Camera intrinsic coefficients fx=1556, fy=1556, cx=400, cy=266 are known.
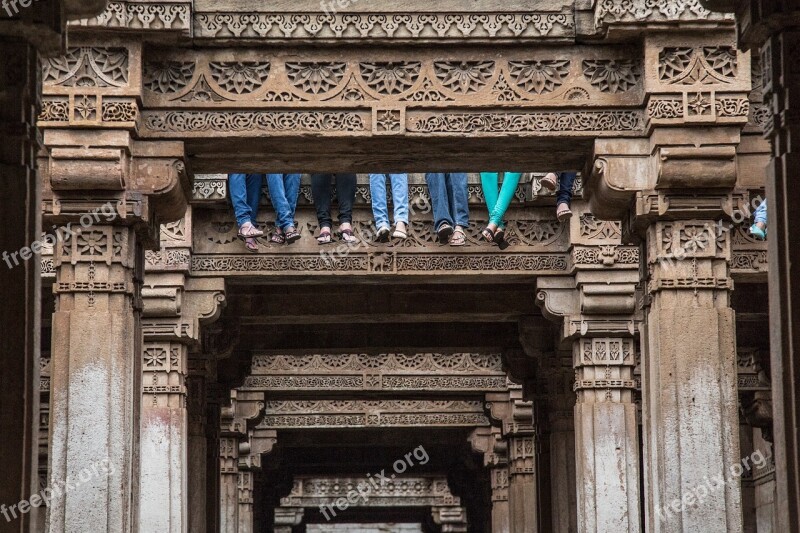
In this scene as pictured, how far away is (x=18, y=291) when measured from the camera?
5.59 m

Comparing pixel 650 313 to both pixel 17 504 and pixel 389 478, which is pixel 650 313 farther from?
pixel 389 478

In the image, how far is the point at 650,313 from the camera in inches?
402

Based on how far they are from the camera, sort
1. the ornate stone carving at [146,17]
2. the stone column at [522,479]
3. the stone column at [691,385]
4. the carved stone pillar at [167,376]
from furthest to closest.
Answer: the stone column at [522,479] → the carved stone pillar at [167,376] → the ornate stone carving at [146,17] → the stone column at [691,385]

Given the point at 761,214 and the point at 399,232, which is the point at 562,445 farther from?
the point at 761,214

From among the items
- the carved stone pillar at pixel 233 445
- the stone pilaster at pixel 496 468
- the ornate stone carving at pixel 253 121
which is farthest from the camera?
the stone pilaster at pixel 496 468

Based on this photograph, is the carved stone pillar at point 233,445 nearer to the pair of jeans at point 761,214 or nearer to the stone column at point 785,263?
the pair of jeans at point 761,214

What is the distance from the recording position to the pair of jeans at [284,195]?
534 inches

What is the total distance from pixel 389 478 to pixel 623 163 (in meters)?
24.2

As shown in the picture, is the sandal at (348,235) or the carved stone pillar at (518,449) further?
the carved stone pillar at (518,449)

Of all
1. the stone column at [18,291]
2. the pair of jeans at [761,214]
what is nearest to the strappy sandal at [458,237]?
the pair of jeans at [761,214]

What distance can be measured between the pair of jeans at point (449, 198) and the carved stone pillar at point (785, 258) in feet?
25.4

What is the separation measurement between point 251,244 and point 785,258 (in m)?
8.81

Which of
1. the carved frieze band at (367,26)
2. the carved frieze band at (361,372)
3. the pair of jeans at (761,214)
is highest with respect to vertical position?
the carved frieze band at (367,26)

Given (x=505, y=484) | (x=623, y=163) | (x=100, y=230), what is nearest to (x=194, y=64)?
(x=100, y=230)
